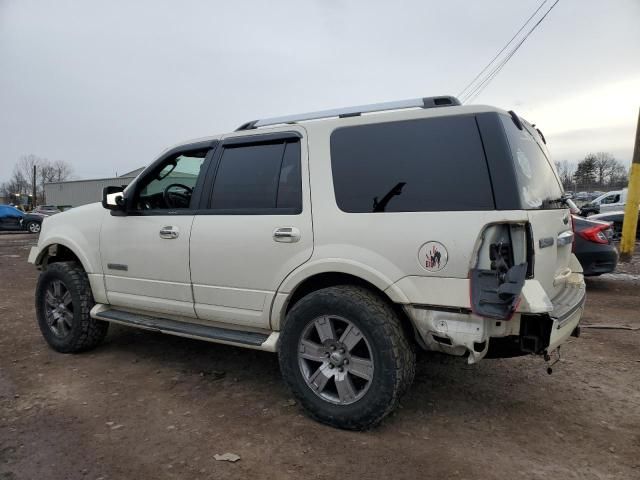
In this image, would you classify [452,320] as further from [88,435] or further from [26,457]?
[26,457]

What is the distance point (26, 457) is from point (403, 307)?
2332 millimetres

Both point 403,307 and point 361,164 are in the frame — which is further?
point 361,164

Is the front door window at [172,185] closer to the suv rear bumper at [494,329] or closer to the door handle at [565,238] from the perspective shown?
the suv rear bumper at [494,329]

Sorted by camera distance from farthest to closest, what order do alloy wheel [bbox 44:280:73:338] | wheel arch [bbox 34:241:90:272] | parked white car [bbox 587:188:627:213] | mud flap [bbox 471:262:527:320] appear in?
parked white car [bbox 587:188:627:213], wheel arch [bbox 34:241:90:272], alloy wheel [bbox 44:280:73:338], mud flap [bbox 471:262:527:320]

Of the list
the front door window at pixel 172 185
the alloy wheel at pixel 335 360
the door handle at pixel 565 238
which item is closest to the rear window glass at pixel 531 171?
the door handle at pixel 565 238

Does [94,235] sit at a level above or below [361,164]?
below

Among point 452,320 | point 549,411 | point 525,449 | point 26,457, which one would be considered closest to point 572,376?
point 549,411

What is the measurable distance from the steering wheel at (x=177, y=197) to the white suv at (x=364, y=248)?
0.6 inches

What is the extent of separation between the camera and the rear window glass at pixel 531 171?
260 cm

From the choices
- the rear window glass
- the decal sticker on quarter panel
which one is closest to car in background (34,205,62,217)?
the decal sticker on quarter panel

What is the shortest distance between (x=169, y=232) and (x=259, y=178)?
2.87 feet

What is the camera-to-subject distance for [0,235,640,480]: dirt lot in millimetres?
2486

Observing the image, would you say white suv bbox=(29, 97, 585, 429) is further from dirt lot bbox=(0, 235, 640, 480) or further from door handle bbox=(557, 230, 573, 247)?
dirt lot bbox=(0, 235, 640, 480)

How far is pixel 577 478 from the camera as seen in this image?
2342 millimetres
